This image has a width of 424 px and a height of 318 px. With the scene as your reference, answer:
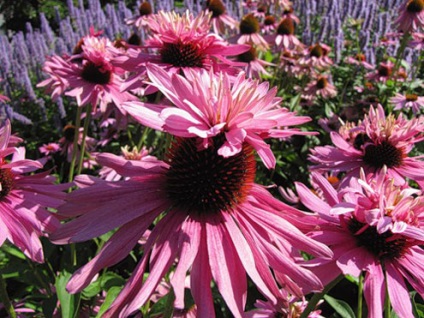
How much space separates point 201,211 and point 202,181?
6 cm

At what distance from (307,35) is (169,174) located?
12.6ft

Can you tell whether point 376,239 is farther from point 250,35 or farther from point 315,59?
point 315,59

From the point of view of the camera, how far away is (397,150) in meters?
1.62

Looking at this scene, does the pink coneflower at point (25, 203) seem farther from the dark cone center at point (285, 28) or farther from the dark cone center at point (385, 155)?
the dark cone center at point (285, 28)

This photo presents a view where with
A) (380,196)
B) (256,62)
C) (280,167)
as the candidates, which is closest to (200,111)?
(380,196)

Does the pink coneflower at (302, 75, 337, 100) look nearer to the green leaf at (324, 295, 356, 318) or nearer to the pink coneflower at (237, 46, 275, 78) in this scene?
the pink coneflower at (237, 46, 275, 78)

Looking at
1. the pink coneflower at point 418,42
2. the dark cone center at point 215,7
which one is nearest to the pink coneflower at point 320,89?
the pink coneflower at point 418,42

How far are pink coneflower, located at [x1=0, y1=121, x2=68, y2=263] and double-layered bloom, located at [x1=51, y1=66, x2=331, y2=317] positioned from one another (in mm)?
241

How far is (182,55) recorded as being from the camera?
1.46 meters

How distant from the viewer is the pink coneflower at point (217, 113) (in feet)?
2.56

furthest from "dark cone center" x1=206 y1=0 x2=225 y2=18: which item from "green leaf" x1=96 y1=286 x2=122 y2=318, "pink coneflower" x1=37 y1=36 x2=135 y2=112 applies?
"green leaf" x1=96 y1=286 x2=122 y2=318

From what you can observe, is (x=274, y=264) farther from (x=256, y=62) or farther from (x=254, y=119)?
(x=256, y=62)

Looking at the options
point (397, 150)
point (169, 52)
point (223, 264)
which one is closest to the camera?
point (223, 264)

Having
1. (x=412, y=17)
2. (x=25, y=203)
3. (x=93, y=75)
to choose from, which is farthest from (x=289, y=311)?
(x=412, y=17)
